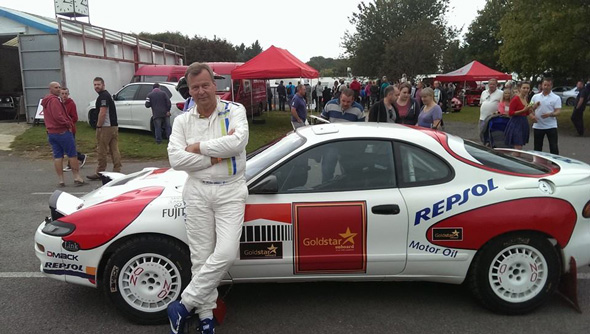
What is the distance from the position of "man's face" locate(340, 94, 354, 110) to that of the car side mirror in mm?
3534

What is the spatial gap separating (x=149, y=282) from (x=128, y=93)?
12007mm

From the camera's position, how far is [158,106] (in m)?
12.7

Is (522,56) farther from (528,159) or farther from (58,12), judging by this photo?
(58,12)

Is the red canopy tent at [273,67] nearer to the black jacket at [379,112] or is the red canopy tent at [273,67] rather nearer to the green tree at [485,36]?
the black jacket at [379,112]

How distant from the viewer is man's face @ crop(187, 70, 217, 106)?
3117 mm

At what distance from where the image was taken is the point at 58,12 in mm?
19328

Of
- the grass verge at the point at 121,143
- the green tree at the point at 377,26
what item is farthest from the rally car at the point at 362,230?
the green tree at the point at 377,26

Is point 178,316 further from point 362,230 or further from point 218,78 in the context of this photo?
point 218,78

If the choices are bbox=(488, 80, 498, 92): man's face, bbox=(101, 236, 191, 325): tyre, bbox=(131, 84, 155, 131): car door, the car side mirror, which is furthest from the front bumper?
bbox=(131, 84, 155, 131): car door

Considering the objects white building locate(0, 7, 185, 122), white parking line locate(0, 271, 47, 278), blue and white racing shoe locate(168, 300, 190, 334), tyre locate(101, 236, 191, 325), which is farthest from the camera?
white building locate(0, 7, 185, 122)

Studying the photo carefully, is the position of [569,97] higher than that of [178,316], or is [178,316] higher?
[569,97]

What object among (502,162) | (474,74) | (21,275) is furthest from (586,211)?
(474,74)

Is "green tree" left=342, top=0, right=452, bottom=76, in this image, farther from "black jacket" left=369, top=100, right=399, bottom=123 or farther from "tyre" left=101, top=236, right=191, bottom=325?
"tyre" left=101, top=236, right=191, bottom=325

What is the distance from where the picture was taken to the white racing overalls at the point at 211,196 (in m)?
3.04
